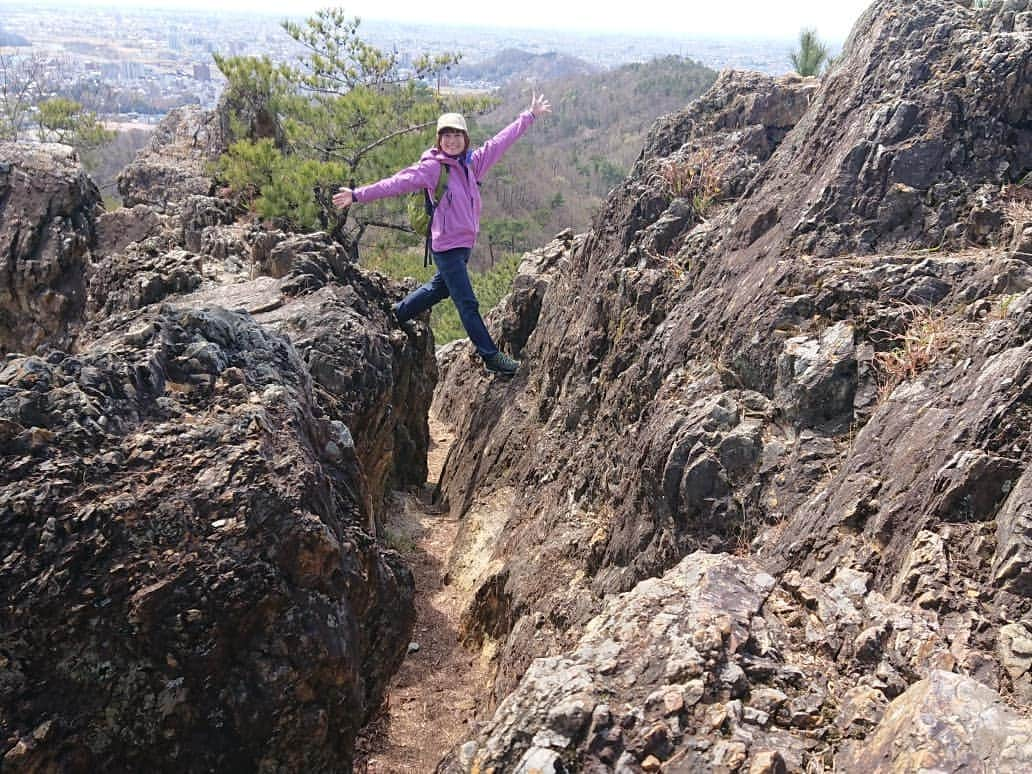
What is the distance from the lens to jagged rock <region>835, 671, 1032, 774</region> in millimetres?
2516

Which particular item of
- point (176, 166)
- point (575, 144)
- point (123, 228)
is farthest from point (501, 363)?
point (575, 144)

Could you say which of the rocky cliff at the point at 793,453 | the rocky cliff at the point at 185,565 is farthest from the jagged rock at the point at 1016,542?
the rocky cliff at the point at 185,565

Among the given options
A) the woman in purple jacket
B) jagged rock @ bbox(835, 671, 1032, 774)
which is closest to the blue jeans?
the woman in purple jacket

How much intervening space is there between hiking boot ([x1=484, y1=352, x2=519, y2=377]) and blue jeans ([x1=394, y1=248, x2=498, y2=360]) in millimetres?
99

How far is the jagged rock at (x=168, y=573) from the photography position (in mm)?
3768

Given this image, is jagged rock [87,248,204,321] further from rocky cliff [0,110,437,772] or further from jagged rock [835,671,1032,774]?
jagged rock [835,671,1032,774]

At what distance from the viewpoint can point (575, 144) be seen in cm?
12988

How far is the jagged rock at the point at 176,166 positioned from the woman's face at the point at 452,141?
8482 mm

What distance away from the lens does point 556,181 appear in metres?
99.9

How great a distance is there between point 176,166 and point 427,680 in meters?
15.9

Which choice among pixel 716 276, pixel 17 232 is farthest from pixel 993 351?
pixel 17 232

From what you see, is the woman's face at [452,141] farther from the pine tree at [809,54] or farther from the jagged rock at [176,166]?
the pine tree at [809,54]

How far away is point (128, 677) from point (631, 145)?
126191 millimetres

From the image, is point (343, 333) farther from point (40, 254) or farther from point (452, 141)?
point (40, 254)
